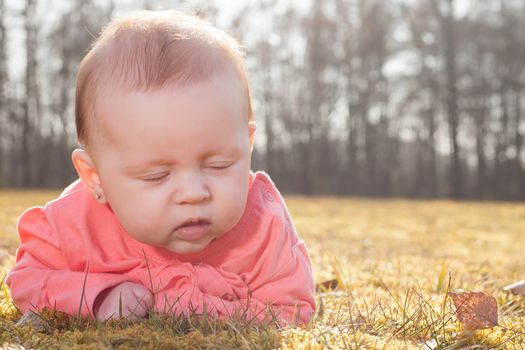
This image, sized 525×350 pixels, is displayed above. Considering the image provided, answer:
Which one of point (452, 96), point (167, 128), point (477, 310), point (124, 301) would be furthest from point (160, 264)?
point (452, 96)

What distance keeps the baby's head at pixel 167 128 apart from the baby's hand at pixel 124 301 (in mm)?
215

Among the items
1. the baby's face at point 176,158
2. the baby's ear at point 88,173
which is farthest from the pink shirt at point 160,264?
the baby's face at point 176,158

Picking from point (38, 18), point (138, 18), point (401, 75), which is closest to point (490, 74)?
point (401, 75)

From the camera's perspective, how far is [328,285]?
3.23 metres

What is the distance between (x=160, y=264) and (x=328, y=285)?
1.20 meters

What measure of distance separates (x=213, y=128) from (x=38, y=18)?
2724 centimetres

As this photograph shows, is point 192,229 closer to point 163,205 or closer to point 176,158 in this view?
point 163,205

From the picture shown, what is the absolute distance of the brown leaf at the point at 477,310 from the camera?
1.92 metres

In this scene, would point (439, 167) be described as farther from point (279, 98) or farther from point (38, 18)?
point (38, 18)

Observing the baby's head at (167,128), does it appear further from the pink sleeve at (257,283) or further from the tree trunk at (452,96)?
the tree trunk at (452,96)

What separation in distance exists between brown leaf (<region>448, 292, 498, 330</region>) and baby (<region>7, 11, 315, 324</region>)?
53cm

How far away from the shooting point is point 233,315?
200 centimetres

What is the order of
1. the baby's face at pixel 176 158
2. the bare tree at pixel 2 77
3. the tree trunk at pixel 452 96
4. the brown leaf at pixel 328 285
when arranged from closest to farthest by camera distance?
the baby's face at pixel 176 158
the brown leaf at pixel 328 285
the bare tree at pixel 2 77
the tree trunk at pixel 452 96

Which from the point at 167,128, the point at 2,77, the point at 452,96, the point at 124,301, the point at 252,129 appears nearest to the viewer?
the point at 167,128
